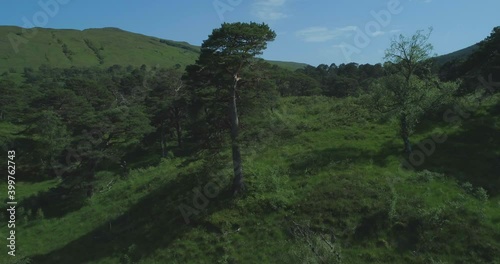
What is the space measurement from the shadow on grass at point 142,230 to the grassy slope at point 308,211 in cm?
10

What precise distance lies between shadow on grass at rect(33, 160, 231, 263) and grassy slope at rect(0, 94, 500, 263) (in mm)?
101

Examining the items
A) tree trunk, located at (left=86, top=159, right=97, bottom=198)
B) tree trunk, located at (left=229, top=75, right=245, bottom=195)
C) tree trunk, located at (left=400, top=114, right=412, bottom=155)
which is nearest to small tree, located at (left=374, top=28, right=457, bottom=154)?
tree trunk, located at (left=400, top=114, right=412, bottom=155)

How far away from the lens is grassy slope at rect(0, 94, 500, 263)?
76.4 feet

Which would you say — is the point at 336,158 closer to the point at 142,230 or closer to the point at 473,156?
the point at 473,156

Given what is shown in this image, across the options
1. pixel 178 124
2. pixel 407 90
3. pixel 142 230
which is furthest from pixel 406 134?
pixel 178 124

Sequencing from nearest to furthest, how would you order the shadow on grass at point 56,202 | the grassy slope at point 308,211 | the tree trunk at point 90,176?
the grassy slope at point 308,211 < the shadow on grass at point 56,202 < the tree trunk at point 90,176

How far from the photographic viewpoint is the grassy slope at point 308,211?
23.3 meters

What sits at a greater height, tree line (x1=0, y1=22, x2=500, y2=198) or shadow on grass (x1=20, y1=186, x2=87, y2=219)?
tree line (x1=0, y1=22, x2=500, y2=198)

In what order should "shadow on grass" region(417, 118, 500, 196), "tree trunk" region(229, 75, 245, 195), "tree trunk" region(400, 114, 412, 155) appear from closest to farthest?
Result: 1. "shadow on grass" region(417, 118, 500, 196)
2. "tree trunk" region(229, 75, 245, 195)
3. "tree trunk" region(400, 114, 412, 155)

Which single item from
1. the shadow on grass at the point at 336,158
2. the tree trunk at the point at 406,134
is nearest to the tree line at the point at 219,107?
the tree trunk at the point at 406,134

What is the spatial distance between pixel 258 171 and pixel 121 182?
1960 centimetres

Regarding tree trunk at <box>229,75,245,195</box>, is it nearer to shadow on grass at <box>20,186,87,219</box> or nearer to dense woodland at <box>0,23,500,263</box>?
dense woodland at <box>0,23,500,263</box>

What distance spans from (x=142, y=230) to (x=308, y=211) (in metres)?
12.5

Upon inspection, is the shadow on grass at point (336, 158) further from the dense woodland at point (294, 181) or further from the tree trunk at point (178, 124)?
the tree trunk at point (178, 124)
